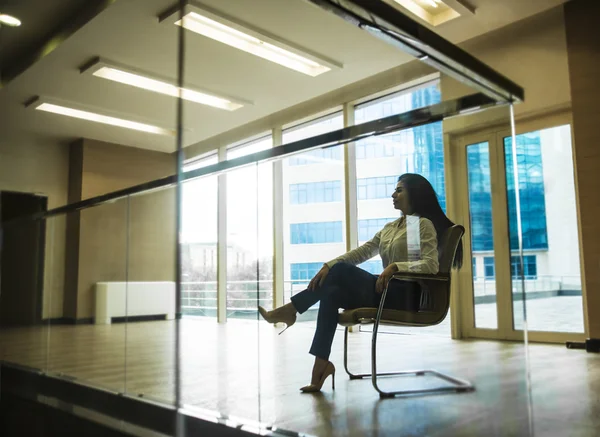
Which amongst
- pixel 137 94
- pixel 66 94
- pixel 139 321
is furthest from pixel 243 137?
pixel 139 321

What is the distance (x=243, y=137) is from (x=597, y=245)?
310 centimetres

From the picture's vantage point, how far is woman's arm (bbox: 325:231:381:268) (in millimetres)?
1953

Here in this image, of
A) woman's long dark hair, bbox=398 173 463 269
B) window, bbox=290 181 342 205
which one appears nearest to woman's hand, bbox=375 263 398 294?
woman's long dark hair, bbox=398 173 463 269

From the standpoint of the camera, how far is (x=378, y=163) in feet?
6.47

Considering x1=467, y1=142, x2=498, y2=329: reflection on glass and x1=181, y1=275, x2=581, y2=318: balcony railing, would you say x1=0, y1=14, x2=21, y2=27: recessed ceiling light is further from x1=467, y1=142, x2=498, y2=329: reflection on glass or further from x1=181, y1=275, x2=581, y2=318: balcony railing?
x1=467, y1=142, x2=498, y2=329: reflection on glass

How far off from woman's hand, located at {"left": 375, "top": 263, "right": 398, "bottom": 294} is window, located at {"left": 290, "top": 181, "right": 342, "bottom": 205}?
12.6 inches

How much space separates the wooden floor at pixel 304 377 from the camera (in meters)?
1.58

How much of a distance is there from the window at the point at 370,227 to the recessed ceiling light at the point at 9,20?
1.96 m

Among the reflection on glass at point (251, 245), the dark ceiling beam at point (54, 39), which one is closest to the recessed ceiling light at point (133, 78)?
the dark ceiling beam at point (54, 39)

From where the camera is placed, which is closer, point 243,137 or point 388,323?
point 388,323

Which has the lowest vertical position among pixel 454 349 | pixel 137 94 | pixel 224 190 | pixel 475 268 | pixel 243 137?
pixel 454 349

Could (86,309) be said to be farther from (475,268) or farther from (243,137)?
(475,268)

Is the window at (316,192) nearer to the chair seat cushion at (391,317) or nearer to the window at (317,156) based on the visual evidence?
the window at (317,156)

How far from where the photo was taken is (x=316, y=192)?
6.49 ft
